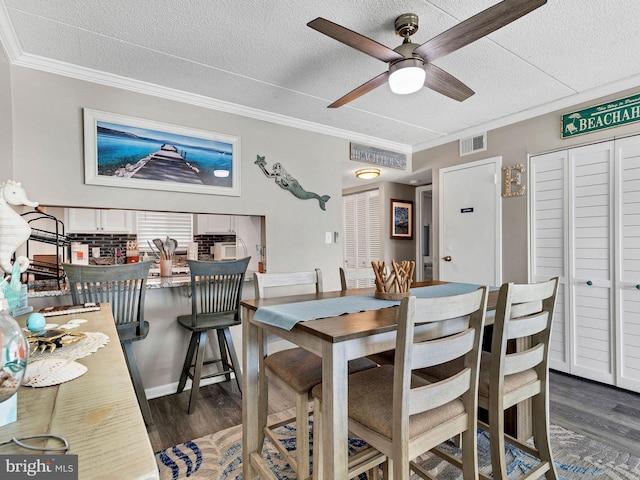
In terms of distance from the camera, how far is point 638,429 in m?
2.13

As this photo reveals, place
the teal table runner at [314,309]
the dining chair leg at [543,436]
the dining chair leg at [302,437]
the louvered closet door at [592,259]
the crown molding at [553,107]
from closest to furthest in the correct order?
the teal table runner at [314,309]
the dining chair leg at [302,437]
the dining chair leg at [543,436]
the crown molding at [553,107]
the louvered closet door at [592,259]

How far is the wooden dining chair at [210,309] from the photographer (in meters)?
2.35

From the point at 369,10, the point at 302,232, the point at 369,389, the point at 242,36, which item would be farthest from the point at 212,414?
the point at 369,10

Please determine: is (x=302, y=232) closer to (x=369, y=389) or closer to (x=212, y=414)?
(x=212, y=414)

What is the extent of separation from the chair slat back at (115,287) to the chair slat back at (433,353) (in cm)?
172

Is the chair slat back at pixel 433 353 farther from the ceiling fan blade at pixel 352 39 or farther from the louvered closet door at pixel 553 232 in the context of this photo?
the louvered closet door at pixel 553 232

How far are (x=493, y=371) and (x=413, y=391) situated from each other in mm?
520

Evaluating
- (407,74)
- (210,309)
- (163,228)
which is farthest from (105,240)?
(407,74)

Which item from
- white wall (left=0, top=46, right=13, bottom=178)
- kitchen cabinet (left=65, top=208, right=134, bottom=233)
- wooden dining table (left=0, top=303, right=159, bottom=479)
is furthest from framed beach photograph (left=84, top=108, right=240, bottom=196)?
wooden dining table (left=0, top=303, right=159, bottom=479)

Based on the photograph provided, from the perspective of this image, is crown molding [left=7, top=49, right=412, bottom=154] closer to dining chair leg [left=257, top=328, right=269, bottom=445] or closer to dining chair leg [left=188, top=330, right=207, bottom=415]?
dining chair leg [left=188, top=330, right=207, bottom=415]

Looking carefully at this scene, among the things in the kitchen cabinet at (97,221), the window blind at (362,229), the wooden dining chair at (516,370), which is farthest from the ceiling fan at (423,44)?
the kitchen cabinet at (97,221)

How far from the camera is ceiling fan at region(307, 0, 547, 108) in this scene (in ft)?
4.61

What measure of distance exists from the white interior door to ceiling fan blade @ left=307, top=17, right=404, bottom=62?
2.22 metres

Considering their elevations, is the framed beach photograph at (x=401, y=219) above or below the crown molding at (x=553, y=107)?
below
